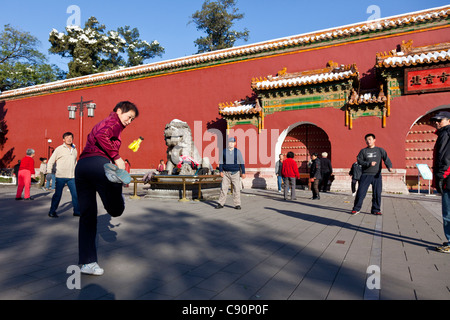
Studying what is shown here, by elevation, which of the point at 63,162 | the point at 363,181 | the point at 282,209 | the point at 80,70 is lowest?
the point at 282,209

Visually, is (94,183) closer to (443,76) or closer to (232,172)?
(232,172)

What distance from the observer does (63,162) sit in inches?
237

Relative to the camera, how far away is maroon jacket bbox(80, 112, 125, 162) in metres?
2.90

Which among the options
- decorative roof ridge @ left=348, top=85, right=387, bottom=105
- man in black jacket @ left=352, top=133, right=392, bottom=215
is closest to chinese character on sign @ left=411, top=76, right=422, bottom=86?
decorative roof ridge @ left=348, top=85, right=387, bottom=105

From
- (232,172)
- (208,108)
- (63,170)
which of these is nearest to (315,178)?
(232,172)

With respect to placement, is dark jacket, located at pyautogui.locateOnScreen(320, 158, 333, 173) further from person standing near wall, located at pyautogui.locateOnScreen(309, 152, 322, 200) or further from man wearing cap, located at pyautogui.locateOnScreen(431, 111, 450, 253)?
man wearing cap, located at pyautogui.locateOnScreen(431, 111, 450, 253)

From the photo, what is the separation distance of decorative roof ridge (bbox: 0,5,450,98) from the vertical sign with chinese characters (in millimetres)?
2707

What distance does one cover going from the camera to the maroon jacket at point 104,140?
290 centimetres

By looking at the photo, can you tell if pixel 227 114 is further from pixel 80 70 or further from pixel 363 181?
pixel 80 70

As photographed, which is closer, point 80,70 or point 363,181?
point 363,181

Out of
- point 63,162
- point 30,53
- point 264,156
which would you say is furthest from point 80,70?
point 63,162

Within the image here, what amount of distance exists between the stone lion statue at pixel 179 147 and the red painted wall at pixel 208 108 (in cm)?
532

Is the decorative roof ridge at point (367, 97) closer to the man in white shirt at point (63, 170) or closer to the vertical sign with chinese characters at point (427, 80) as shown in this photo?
the vertical sign with chinese characters at point (427, 80)

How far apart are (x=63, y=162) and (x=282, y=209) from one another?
15.9ft
